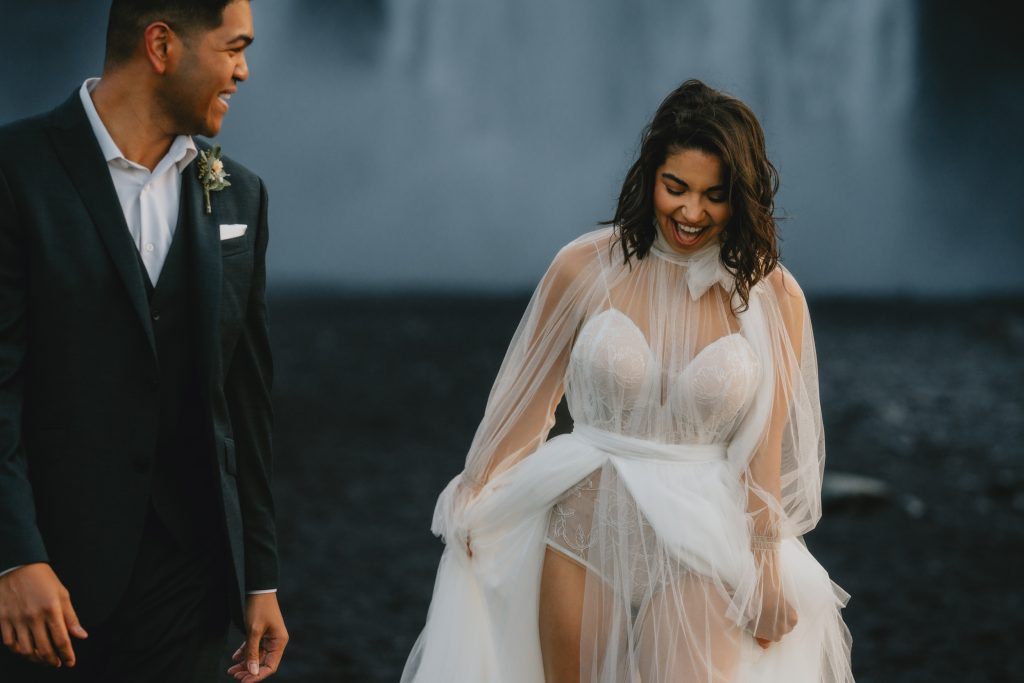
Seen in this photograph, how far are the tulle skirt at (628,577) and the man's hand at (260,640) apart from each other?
2.73 ft

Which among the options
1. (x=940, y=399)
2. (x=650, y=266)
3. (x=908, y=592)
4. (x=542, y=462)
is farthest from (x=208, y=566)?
(x=940, y=399)

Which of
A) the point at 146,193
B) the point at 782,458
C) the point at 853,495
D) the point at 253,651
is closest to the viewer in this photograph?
the point at 146,193

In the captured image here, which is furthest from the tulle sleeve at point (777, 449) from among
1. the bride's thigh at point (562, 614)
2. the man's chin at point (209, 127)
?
the man's chin at point (209, 127)

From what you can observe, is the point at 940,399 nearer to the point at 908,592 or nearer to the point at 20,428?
the point at 908,592

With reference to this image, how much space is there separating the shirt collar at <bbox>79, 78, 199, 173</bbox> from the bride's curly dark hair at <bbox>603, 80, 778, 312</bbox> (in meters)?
1.13

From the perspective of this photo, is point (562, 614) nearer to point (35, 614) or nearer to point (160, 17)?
point (35, 614)

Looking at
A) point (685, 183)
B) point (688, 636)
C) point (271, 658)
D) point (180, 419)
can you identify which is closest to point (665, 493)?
point (688, 636)

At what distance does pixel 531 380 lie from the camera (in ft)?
10.5

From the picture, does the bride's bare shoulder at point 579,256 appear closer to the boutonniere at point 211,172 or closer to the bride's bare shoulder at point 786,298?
the bride's bare shoulder at point 786,298

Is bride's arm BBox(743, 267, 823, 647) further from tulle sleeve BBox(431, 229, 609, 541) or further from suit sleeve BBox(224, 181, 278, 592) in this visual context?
suit sleeve BBox(224, 181, 278, 592)

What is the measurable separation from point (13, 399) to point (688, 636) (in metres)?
1.56

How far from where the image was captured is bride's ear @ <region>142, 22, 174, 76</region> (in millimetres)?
2141

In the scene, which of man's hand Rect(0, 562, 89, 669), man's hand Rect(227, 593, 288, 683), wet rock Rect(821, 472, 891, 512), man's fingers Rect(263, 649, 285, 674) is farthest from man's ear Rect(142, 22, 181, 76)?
wet rock Rect(821, 472, 891, 512)

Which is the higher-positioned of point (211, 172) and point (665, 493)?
point (211, 172)
